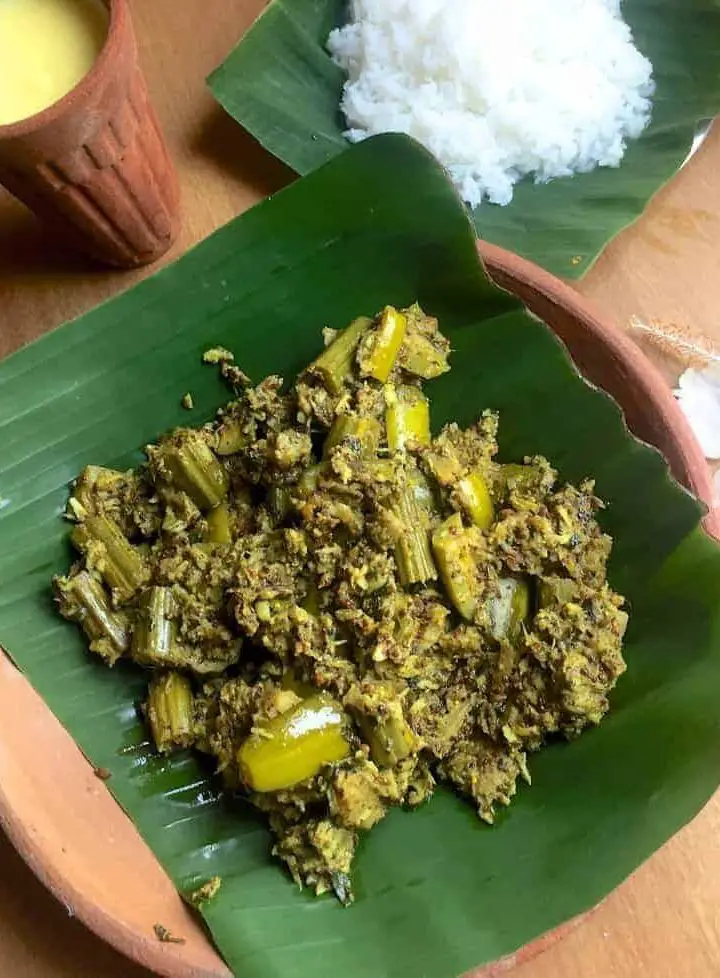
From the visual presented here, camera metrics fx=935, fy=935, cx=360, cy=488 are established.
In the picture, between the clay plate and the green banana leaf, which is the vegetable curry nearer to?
the clay plate

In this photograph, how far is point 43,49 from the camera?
190cm

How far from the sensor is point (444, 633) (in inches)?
66.5

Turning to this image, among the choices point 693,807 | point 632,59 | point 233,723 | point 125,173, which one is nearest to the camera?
point 693,807

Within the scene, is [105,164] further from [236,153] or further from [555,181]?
[555,181]

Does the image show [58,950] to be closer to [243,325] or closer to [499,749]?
[499,749]

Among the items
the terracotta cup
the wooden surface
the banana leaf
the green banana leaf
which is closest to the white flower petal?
the wooden surface

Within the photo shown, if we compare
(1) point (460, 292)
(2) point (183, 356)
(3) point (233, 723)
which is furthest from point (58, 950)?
(1) point (460, 292)

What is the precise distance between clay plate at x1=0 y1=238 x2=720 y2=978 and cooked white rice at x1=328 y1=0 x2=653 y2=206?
0.64 metres

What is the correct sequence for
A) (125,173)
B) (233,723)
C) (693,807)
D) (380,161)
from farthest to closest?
(125,173)
(380,161)
(233,723)
(693,807)

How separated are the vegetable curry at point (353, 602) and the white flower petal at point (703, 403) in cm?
57

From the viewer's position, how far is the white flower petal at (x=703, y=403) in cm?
220

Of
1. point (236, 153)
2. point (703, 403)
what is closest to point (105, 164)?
point (236, 153)

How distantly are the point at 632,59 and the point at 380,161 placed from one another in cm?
100

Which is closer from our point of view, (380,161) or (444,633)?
(444,633)
